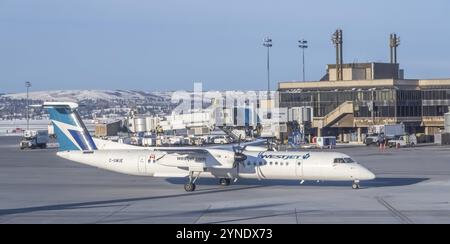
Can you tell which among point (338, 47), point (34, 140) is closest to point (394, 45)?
point (338, 47)

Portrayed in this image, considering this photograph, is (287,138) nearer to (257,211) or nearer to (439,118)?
(439,118)

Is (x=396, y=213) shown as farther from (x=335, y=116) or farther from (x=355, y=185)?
(x=335, y=116)

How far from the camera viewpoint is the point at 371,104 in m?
99.6

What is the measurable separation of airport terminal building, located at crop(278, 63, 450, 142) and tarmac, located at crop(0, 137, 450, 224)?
176 feet

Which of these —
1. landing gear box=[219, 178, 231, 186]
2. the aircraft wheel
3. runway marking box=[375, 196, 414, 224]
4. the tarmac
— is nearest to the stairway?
the tarmac

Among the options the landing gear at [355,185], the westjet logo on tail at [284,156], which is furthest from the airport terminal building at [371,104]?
the westjet logo on tail at [284,156]

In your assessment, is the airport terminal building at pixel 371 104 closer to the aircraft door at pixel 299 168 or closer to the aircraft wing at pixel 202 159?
the aircraft door at pixel 299 168

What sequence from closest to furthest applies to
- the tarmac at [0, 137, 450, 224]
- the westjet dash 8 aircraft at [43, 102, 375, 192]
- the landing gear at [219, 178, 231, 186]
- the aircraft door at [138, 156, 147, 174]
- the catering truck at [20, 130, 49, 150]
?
the tarmac at [0, 137, 450, 224]
the westjet dash 8 aircraft at [43, 102, 375, 192]
the aircraft door at [138, 156, 147, 174]
the landing gear at [219, 178, 231, 186]
the catering truck at [20, 130, 49, 150]

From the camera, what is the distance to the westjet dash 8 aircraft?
115ft

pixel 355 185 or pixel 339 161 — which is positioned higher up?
pixel 339 161

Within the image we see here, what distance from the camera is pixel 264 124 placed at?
96.2 meters

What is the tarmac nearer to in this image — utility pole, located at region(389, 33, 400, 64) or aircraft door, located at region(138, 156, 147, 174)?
aircraft door, located at region(138, 156, 147, 174)

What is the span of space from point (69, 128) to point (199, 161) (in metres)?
7.57

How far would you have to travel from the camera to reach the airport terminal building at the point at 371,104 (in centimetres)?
10031
